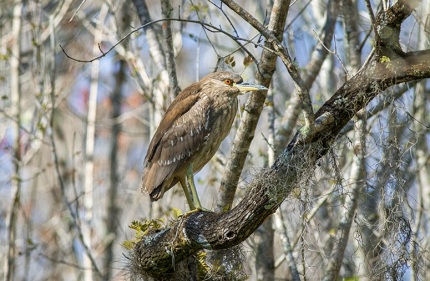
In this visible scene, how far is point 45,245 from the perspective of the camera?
1155cm

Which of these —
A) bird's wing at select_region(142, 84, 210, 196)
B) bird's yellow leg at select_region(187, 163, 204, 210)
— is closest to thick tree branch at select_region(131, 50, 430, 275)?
bird's yellow leg at select_region(187, 163, 204, 210)

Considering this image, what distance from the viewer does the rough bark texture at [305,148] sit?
4703 millimetres

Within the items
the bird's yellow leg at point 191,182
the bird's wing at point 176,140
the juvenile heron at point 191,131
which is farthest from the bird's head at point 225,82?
the bird's yellow leg at point 191,182

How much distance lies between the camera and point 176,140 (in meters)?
6.29

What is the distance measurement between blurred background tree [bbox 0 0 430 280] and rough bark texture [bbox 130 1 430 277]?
0.71ft

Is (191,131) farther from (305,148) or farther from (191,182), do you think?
(305,148)

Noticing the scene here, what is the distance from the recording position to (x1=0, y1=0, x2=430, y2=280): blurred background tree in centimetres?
551

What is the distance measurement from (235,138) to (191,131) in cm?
36

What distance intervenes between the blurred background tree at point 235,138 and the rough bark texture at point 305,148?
0.71ft

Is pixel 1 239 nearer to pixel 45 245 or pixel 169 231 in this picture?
pixel 45 245

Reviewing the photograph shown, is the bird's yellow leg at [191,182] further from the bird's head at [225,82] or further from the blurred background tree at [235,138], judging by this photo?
the bird's head at [225,82]

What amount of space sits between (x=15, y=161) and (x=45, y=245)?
3.77 m

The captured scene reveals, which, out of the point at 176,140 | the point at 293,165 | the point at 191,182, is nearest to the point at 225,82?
the point at 176,140

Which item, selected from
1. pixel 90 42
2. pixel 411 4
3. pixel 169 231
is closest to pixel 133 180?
pixel 90 42
